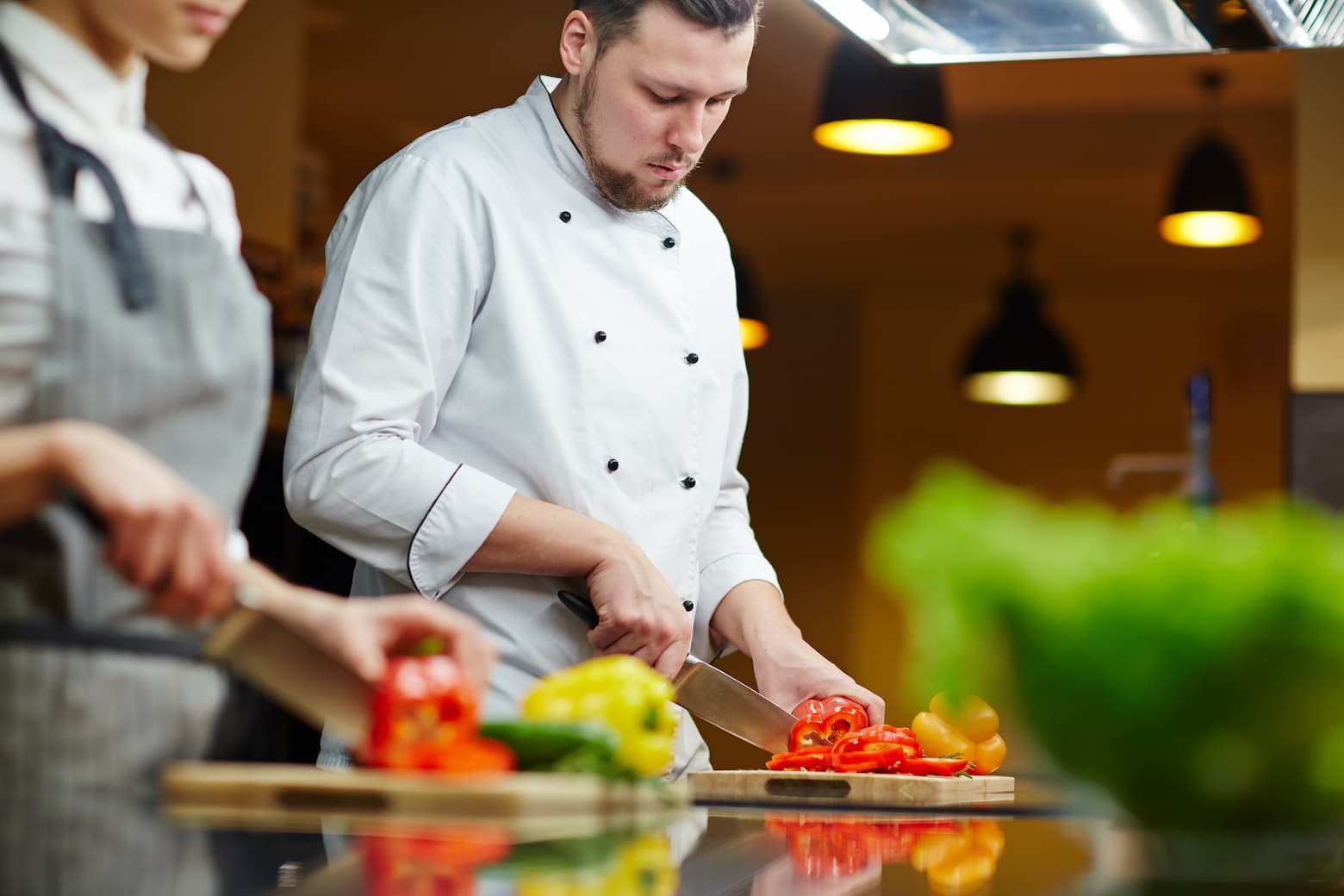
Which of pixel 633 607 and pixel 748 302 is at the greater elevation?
pixel 748 302

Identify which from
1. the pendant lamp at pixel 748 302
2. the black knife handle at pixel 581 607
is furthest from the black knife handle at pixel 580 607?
the pendant lamp at pixel 748 302

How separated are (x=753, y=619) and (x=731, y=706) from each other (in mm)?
146

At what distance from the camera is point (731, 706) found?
1724mm

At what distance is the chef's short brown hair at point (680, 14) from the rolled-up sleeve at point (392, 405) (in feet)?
0.81

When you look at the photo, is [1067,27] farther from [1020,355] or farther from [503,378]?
[1020,355]

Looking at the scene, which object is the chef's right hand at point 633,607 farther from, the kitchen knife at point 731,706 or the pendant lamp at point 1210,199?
the pendant lamp at point 1210,199

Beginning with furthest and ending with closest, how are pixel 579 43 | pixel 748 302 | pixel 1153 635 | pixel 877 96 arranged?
1. pixel 748 302
2. pixel 877 96
3. pixel 579 43
4. pixel 1153 635

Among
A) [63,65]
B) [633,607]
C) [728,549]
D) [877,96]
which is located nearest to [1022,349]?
[877,96]

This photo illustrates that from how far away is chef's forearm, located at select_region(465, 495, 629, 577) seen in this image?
1537mm

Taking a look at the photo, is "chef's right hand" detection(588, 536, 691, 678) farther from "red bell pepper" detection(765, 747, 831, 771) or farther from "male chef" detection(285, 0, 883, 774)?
"red bell pepper" detection(765, 747, 831, 771)

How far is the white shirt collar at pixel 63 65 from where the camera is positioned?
97 cm

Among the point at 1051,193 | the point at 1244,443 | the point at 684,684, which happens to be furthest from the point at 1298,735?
the point at 1244,443

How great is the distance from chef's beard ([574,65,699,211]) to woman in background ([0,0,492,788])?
739 mm

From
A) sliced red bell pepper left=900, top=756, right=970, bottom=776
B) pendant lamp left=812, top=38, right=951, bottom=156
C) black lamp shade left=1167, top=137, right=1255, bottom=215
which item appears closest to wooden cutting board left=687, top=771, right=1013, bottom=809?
sliced red bell pepper left=900, top=756, right=970, bottom=776
